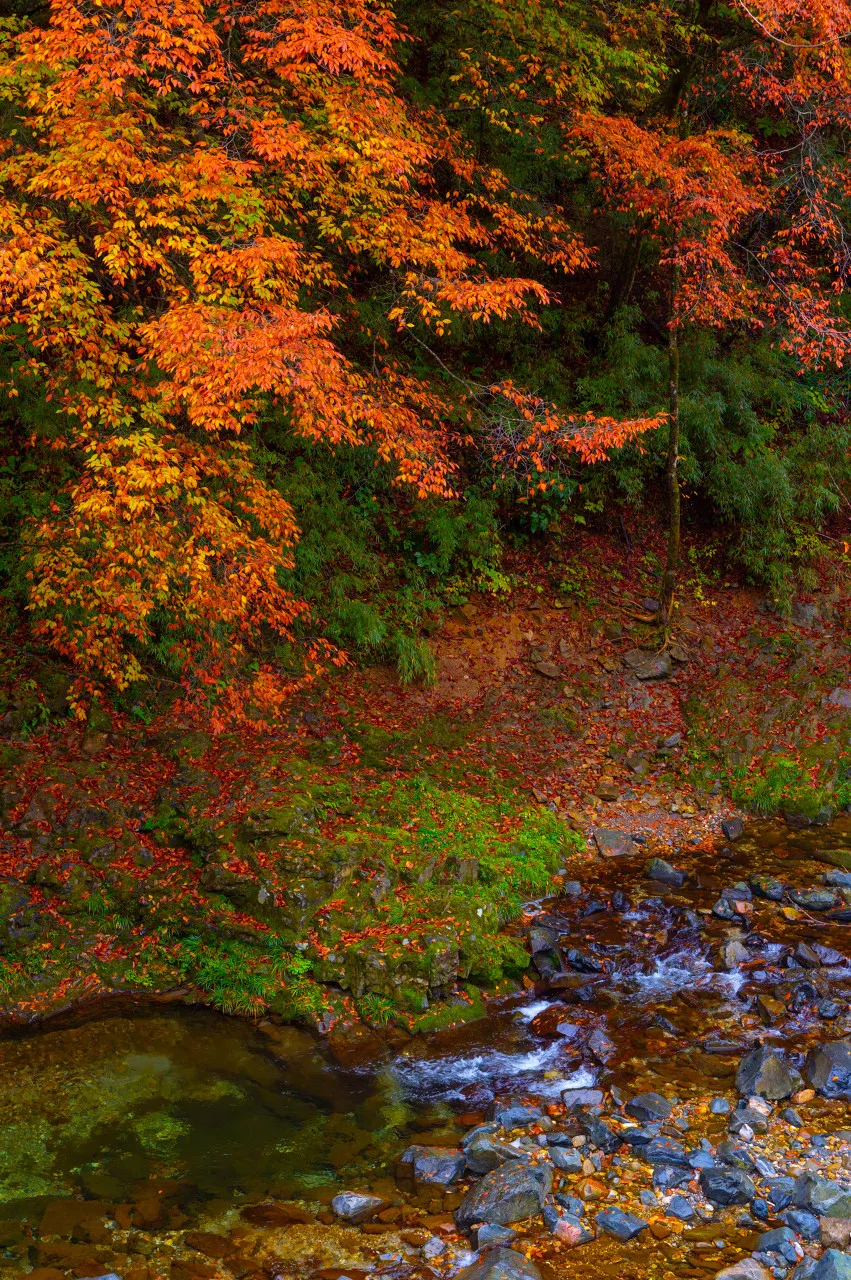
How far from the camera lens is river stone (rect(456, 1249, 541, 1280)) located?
499 centimetres

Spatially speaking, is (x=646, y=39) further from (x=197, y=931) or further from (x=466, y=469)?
(x=197, y=931)

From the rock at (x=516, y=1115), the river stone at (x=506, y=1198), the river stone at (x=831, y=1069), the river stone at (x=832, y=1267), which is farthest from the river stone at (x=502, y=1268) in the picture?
the river stone at (x=831, y=1069)

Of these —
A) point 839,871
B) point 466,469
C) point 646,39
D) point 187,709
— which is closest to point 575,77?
point 646,39

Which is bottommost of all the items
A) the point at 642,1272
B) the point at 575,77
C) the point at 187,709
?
the point at 187,709

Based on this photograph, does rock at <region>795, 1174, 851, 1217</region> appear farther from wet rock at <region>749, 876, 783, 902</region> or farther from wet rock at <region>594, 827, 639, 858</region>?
wet rock at <region>594, 827, 639, 858</region>

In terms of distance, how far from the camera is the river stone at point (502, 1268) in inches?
196

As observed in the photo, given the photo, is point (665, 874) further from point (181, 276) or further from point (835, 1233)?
point (181, 276)

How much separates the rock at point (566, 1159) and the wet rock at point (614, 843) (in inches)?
204

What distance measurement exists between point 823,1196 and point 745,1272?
0.77 meters

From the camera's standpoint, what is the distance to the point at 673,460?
1367 centimetres

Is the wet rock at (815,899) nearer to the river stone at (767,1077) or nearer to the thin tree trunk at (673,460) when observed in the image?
the river stone at (767,1077)

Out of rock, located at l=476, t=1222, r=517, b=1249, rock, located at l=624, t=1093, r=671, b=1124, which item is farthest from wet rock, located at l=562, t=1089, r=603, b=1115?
rock, located at l=476, t=1222, r=517, b=1249

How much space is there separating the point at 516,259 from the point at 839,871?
10.6m

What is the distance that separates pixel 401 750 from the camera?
1159 cm
